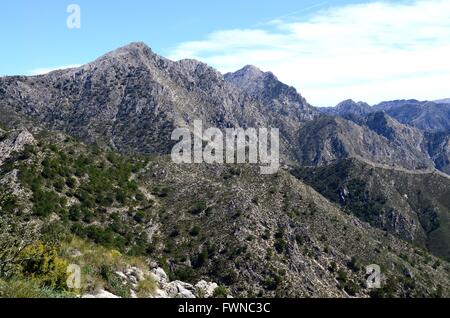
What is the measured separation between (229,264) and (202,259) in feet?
19.4

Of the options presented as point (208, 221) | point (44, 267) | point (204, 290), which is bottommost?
point (208, 221)

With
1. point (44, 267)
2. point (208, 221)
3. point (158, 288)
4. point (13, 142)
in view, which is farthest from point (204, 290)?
point (13, 142)

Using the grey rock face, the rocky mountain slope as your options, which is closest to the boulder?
the rocky mountain slope

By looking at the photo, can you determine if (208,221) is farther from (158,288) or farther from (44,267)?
(44,267)

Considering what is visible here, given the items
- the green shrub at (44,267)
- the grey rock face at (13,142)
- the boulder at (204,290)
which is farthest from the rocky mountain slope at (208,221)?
the green shrub at (44,267)

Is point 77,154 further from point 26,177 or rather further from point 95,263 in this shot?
point 95,263

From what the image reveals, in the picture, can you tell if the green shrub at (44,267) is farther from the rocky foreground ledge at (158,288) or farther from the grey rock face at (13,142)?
the grey rock face at (13,142)

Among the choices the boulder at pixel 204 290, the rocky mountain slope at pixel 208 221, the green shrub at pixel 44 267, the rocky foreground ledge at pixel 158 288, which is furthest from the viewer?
the rocky mountain slope at pixel 208 221

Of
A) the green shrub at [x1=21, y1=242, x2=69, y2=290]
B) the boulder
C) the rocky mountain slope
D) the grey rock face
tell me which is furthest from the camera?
the grey rock face

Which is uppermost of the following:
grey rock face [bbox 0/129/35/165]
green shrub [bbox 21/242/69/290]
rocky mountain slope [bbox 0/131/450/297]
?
grey rock face [bbox 0/129/35/165]

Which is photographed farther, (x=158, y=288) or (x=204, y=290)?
(x=204, y=290)

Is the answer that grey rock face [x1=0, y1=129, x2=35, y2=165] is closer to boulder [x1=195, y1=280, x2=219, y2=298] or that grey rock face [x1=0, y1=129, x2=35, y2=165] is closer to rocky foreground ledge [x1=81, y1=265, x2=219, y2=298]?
boulder [x1=195, y1=280, x2=219, y2=298]

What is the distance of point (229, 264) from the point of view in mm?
91000
